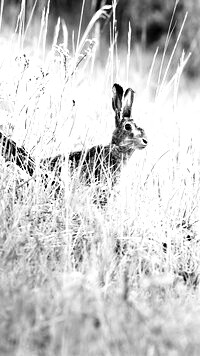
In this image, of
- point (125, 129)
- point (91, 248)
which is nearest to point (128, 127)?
point (125, 129)

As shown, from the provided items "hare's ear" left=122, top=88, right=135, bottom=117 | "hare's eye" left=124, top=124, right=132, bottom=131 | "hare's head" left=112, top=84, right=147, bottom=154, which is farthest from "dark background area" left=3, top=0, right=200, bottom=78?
"hare's eye" left=124, top=124, right=132, bottom=131

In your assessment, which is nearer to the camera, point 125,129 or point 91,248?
point 91,248

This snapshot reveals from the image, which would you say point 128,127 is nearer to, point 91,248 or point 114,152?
point 114,152

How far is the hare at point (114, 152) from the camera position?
4.18 m

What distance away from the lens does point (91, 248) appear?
3.34 metres

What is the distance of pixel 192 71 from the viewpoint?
1357 cm

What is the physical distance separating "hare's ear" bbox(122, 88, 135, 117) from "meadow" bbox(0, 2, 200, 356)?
15 cm

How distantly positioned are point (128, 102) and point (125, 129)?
0.70 ft

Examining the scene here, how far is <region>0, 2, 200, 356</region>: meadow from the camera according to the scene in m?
2.49

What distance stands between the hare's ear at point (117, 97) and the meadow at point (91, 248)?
0.34 feet

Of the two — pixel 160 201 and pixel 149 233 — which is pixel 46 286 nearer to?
pixel 149 233

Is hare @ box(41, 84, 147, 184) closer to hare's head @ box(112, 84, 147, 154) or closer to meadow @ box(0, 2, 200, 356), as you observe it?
hare's head @ box(112, 84, 147, 154)

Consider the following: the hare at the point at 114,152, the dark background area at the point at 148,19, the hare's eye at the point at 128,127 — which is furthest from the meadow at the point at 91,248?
the dark background area at the point at 148,19

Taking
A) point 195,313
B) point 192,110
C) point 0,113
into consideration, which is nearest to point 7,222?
point 195,313
